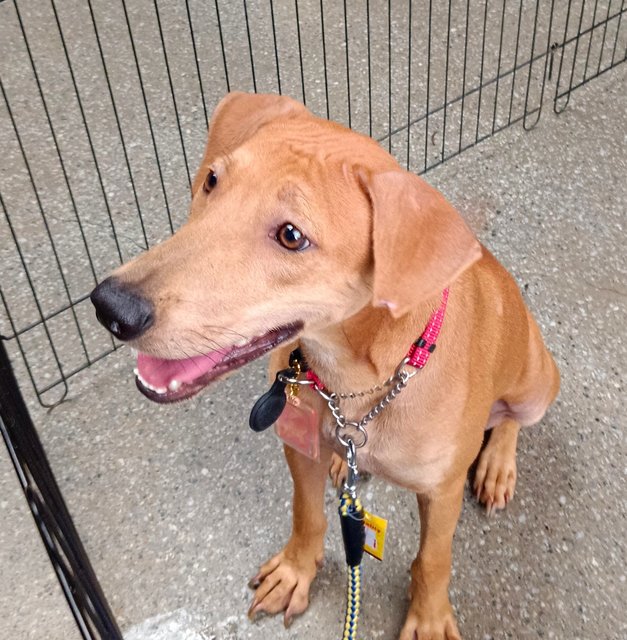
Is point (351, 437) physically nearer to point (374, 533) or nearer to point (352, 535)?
point (352, 535)

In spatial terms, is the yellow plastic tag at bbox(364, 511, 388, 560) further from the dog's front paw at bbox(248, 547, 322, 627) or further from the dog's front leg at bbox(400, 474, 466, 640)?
the dog's front paw at bbox(248, 547, 322, 627)

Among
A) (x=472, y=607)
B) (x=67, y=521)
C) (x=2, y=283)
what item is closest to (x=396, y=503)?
(x=472, y=607)

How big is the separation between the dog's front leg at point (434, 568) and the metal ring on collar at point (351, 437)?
0.68 feet

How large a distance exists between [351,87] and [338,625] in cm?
234

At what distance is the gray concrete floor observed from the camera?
2027mm

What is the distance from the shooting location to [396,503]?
2.23 meters

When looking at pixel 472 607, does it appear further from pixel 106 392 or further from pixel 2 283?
pixel 2 283

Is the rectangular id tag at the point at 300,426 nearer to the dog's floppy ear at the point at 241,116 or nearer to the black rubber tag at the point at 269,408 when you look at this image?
the black rubber tag at the point at 269,408

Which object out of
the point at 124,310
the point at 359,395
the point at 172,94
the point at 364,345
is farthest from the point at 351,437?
the point at 172,94

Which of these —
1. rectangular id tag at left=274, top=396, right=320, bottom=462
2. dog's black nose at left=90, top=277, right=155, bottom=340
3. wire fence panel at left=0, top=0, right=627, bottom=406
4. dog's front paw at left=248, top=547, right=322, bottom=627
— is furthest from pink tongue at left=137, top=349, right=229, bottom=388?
wire fence panel at left=0, top=0, right=627, bottom=406

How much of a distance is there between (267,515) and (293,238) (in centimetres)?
112

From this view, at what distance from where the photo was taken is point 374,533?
189 centimetres

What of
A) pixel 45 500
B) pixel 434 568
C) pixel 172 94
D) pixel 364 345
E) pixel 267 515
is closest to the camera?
pixel 45 500

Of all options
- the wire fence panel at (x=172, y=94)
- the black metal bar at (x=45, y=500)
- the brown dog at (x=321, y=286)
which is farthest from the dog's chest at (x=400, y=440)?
the wire fence panel at (x=172, y=94)
